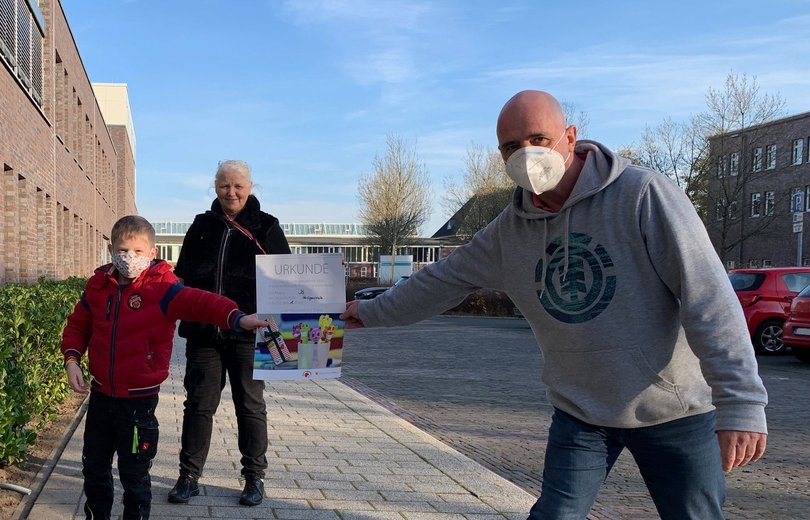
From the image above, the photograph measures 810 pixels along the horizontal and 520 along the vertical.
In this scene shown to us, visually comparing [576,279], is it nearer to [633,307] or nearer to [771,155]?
[633,307]

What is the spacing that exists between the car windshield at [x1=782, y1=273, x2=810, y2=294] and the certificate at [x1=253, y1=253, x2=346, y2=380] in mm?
14331

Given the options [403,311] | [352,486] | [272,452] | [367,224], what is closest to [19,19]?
[272,452]

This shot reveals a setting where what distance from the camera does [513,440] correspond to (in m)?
7.35

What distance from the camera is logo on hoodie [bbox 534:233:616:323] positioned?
2670 mm

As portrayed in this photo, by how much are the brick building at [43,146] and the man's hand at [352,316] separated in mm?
11110

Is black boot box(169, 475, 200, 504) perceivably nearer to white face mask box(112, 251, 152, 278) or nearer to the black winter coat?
the black winter coat

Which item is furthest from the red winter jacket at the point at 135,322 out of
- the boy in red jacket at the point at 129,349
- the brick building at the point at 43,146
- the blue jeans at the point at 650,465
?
the brick building at the point at 43,146

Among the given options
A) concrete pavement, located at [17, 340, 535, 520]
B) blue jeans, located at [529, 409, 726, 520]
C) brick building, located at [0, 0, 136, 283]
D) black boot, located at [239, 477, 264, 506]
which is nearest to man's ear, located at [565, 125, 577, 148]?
blue jeans, located at [529, 409, 726, 520]

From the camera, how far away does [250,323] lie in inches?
148

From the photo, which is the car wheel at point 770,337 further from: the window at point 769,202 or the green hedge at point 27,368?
the window at point 769,202

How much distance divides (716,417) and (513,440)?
503 centimetres

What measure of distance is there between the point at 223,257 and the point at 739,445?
3113 mm

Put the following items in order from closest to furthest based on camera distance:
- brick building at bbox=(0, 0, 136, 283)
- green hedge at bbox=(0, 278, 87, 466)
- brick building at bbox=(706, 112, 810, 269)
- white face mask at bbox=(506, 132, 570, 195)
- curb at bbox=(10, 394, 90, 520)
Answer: white face mask at bbox=(506, 132, 570, 195)
curb at bbox=(10, 394, 90, 520)
green hedge at bbox=(0, 278, 87, 466)
brick building at bbox=(0, 0, 136, 283)
brick building at bbox=(706, 112, 810, 269)

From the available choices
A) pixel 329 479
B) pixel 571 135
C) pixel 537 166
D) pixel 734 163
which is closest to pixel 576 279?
pixel 537 166
